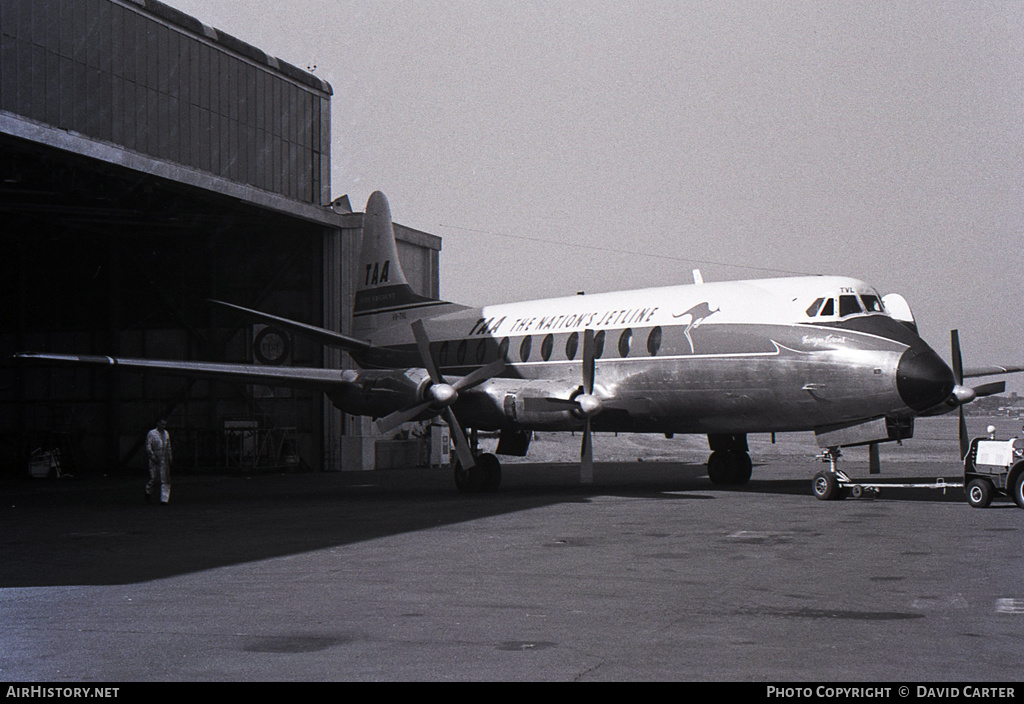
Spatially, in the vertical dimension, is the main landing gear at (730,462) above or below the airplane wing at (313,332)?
below

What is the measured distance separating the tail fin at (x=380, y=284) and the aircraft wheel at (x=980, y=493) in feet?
49.4

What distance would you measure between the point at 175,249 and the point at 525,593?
31.9 meters

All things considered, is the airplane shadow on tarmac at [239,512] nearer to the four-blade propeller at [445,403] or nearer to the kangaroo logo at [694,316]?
the four-blade propeller at [445,403]

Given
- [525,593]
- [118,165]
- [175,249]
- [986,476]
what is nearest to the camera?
[525,593]

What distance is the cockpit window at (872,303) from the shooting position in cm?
1909

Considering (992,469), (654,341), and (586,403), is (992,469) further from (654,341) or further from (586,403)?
(586,403)

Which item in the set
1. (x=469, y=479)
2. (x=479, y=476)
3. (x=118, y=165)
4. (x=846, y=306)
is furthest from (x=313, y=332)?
(x=846, y=306)

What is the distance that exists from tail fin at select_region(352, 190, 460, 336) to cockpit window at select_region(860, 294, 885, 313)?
489 inches

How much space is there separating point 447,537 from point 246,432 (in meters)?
23.2

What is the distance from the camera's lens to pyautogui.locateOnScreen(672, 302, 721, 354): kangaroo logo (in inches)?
818

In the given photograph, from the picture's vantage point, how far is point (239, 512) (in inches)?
757

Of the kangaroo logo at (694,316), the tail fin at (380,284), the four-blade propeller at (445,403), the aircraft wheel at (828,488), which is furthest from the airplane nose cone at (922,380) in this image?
the tail fin at (380,284)

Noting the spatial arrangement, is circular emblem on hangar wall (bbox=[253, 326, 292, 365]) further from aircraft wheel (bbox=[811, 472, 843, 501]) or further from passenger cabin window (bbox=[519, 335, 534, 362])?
aircraft wheel (bbox=[811, 472, 843, 501])
